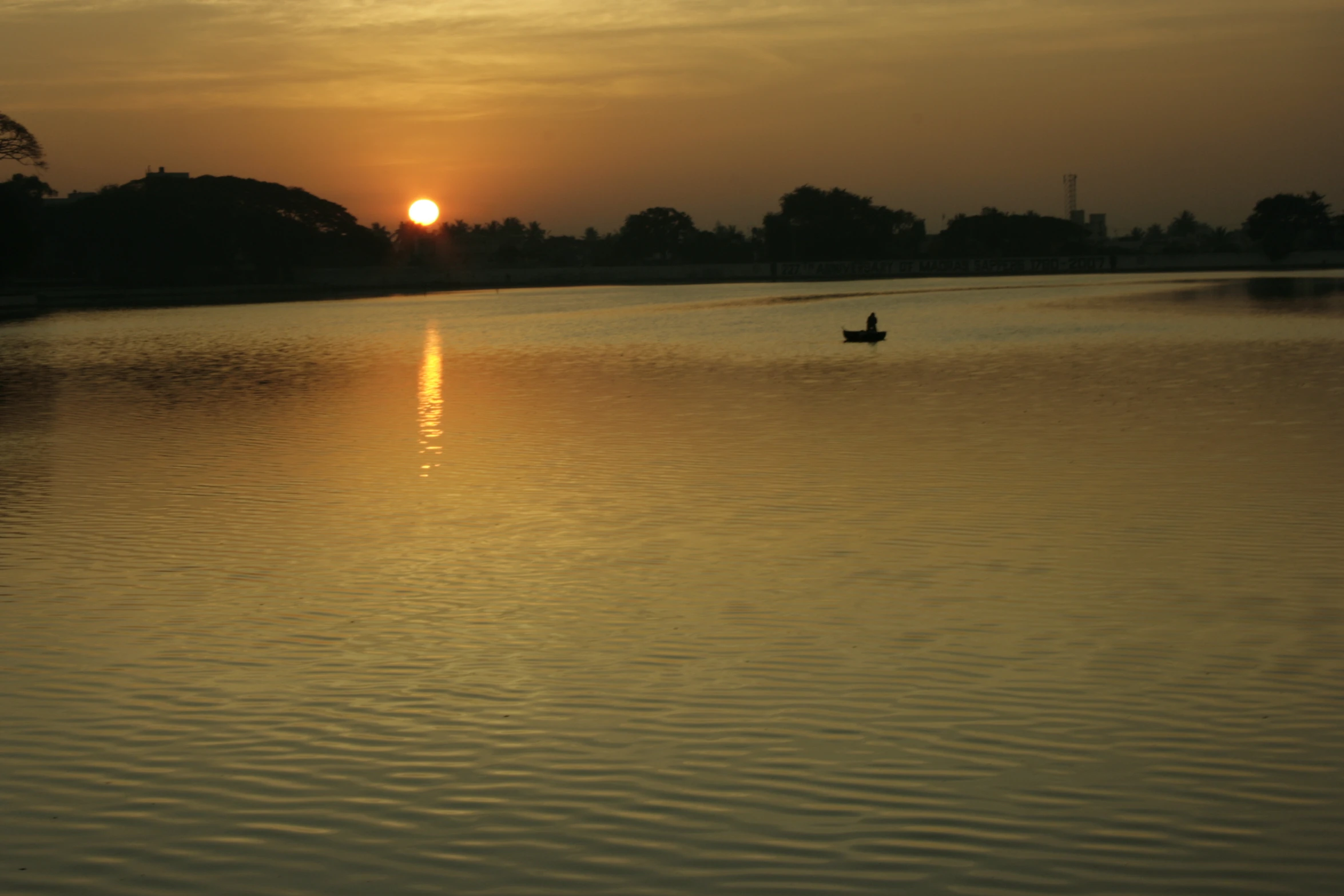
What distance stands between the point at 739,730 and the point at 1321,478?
11.2m

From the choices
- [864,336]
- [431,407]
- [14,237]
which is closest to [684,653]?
[431,407]

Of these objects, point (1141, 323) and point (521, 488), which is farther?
point (1141, 323)

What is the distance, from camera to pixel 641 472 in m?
19.6

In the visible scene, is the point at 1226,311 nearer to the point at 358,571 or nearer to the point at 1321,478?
the point at 1321,478

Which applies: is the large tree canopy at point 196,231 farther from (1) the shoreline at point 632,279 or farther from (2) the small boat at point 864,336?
(2) the small boat at point 864,336

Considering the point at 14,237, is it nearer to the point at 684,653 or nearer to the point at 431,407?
the point at 431,407

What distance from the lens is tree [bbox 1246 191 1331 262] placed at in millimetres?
164250

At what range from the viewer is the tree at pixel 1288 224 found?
164250 mm

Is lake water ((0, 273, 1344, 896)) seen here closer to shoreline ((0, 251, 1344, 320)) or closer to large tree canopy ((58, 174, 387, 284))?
shoreline ((0, 251, 1344, 320))

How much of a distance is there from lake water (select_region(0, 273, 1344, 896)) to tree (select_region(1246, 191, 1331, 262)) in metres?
150

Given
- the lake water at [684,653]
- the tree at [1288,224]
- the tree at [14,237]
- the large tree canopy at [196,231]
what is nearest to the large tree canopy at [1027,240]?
the tree at [1288,224]

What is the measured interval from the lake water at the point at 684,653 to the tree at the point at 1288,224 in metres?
150

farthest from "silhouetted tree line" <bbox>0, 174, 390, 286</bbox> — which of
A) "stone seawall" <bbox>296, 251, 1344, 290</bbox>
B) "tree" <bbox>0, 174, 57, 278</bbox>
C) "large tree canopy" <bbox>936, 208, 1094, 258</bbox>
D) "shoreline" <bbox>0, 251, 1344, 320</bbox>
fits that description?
"large tree canopy" <bbox>936, 208, 1094, 258</bbox>

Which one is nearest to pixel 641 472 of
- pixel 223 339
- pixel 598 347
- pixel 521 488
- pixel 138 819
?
pixel 521 488
